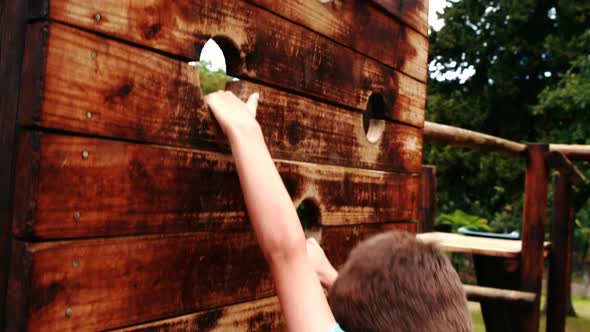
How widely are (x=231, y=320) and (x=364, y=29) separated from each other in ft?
3.21

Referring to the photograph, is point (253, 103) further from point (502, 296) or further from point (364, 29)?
point (502, 296)

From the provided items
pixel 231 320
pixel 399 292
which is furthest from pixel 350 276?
pixel 231 320

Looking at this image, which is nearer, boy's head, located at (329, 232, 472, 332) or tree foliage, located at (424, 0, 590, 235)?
boy's head, located at (329, 232, 472, 332)

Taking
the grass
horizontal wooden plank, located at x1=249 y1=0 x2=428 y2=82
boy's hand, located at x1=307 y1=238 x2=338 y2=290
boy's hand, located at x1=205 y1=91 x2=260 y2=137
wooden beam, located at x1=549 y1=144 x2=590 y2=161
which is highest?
horizontal wooden plank, located at x1=249 y1=0 x2=428 y2=82

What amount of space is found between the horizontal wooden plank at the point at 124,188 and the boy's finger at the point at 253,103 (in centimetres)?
12

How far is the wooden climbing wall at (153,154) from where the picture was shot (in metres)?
1.01

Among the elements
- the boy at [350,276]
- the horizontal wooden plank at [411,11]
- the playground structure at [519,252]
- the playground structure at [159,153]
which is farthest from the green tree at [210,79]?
the boy at [350,276]

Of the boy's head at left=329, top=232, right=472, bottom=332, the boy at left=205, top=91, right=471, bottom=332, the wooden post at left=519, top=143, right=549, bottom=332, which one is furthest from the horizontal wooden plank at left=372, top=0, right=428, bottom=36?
the wooden post at left=519, top=143, right=549, bottom=332

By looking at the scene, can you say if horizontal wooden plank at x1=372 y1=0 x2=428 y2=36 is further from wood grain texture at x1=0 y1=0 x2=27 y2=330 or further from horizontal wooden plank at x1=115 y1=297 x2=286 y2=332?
wood grain texture at x1=0 y1=0 x2=27 y2=330

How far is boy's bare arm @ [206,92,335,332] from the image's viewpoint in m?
1.16

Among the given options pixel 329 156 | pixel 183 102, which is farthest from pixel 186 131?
pixel 329 156

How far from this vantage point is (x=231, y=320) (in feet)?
4.69

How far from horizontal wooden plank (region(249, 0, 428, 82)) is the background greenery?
9381 mm

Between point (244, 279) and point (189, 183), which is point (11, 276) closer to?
point (189, 183)
